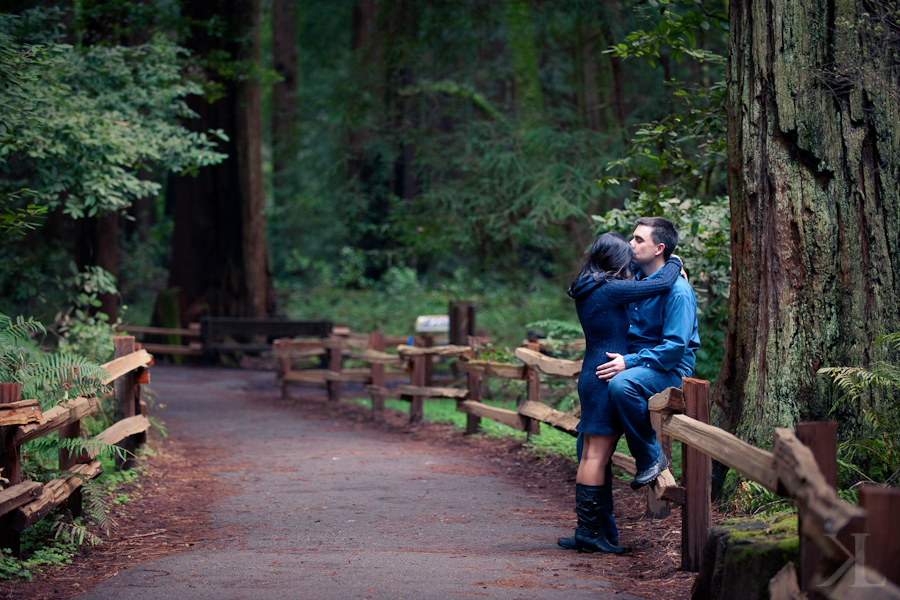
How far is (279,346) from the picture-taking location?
14.5 m

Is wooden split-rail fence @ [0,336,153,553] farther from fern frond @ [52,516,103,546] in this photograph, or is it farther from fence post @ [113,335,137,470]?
fern frond @ [52,516,103,546]

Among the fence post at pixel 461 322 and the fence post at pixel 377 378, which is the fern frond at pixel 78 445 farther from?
the fence post at pixel 461 322

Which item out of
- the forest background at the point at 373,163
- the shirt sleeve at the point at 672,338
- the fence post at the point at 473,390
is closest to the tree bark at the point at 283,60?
the forest background at the point at 373,163

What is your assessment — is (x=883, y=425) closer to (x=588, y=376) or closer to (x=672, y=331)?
(x=672, y=331)

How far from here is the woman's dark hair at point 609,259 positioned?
5016 millimetres

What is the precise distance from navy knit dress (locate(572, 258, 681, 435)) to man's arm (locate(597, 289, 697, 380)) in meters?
0.09

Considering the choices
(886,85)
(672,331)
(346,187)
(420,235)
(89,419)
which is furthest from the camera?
(346,187)

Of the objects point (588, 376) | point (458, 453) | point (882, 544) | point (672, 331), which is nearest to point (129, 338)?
point (458, 453)

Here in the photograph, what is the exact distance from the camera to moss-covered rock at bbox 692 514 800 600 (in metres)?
3.49

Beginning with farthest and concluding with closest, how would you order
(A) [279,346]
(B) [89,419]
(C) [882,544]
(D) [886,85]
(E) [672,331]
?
1. (A) [279,346]
2. (B) [89,419]
3. (D) [886,85]
4. (E) [672,331]
5. (C) [882,544]

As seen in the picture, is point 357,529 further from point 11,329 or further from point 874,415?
point 874,415

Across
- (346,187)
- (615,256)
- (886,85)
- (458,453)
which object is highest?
(346,187)

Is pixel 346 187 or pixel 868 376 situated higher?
pixel 346 187

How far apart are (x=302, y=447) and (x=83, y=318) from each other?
121 inches
